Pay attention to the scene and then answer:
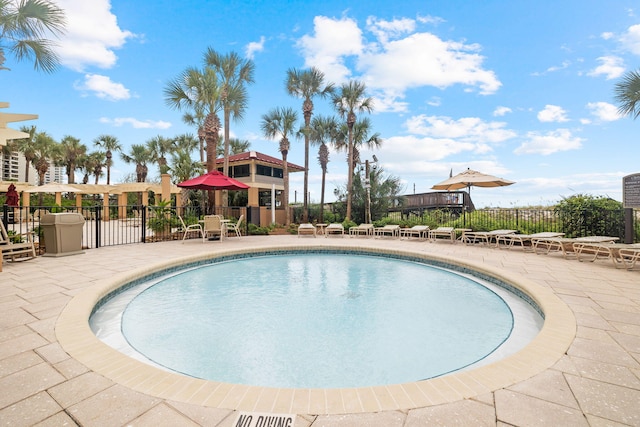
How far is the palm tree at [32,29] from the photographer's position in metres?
8.88

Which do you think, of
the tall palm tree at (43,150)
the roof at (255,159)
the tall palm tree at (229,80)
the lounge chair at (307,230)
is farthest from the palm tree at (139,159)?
the lounge chair at (307,230)

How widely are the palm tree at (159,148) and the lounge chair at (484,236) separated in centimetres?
2816

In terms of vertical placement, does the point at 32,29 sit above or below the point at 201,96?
above

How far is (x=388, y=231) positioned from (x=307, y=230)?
3619 mm

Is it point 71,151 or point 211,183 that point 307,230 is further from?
point 71,151

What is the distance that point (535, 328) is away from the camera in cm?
354

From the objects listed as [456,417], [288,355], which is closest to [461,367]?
[456,417]

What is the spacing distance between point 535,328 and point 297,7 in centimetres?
1411

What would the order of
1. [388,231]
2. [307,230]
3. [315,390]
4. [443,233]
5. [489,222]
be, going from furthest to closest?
[307,230] < [388,231] < [489,222] < [443,233] < [315,390]

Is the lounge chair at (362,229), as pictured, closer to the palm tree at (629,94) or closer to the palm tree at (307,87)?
the palm tree at (307,87)

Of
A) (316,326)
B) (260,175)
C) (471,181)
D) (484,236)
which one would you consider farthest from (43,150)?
(484,236)

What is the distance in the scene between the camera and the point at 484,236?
375 inches

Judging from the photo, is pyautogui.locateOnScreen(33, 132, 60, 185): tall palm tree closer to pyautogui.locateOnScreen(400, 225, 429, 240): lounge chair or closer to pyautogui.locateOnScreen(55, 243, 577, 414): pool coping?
pyautogui.locateOnScreen(400, 225, 429, 240): lounge chair

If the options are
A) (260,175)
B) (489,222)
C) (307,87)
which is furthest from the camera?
(260,175)
